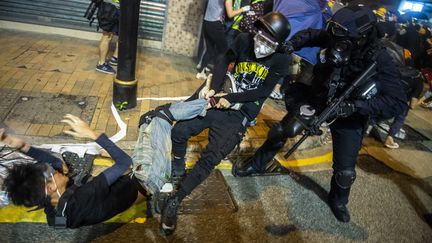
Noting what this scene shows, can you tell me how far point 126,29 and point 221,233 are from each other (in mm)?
2999

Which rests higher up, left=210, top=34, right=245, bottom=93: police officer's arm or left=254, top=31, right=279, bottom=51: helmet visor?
left=254, top=31, right=279, bottom=51: helmet visor

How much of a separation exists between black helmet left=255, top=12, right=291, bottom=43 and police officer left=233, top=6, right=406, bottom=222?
0.30 metres

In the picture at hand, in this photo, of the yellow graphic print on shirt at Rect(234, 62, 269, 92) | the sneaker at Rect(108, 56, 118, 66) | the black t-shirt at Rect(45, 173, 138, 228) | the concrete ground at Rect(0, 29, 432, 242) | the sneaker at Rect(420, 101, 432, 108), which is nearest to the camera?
the black t-shirt at Rect(45, 173, 138, 228)

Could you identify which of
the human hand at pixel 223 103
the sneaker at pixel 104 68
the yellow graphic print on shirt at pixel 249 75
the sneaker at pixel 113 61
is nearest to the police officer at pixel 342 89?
the yellow graphic print on shirt at pixel 249 75

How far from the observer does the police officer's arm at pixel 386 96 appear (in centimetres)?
308

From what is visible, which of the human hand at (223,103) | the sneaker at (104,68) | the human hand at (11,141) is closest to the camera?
the human hand at (11,141)

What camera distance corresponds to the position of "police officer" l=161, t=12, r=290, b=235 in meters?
3.13

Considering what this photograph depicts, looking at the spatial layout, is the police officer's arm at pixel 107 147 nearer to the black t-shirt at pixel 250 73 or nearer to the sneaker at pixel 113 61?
the black t-shirt at pixel 250 73

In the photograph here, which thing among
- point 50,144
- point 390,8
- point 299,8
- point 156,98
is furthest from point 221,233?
point 390,8

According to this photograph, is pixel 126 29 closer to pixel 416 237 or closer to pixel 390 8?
pixel 416 237

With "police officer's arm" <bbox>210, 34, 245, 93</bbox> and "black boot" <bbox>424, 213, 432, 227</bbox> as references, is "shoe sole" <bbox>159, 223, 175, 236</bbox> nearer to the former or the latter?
"police officer's arm" <bbox>210, 34, 245, 93</bbox>

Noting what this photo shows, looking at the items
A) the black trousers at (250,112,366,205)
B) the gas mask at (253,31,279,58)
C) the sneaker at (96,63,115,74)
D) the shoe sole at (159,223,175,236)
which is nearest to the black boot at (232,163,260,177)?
the black trousers at (250,112,366,205)

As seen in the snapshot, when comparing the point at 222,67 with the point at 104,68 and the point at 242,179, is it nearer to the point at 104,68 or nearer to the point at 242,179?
the point at 242,179

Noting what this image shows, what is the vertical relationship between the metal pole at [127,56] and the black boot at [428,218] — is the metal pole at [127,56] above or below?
above
